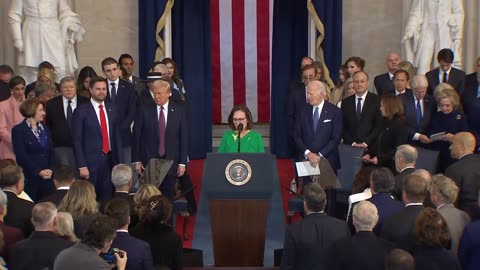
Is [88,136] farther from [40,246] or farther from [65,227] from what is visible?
→ [40,246]

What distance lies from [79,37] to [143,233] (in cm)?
674

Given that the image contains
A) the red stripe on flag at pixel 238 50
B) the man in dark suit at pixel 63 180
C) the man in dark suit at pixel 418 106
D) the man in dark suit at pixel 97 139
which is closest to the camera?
the man in dark suit at pixel 63 180

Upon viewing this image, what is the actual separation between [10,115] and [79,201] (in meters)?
3.74

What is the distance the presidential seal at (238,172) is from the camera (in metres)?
9.51

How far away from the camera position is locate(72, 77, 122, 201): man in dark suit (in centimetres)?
1064

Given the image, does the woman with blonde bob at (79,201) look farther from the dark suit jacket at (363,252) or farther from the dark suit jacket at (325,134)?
the dark suit jacket at (325,134)

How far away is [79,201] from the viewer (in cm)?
778

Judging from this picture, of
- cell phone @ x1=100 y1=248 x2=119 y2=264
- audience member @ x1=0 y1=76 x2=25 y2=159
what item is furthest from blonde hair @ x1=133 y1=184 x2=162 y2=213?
audience member @ x1=0 y1=76 x2=25 y2=159

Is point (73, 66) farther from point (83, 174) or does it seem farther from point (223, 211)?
point (223, 211)

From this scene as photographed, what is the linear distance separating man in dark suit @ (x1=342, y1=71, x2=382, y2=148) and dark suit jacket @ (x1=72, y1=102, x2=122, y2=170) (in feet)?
7.86

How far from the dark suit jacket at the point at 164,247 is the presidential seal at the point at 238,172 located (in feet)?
6.59

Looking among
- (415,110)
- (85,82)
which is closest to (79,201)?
(85,82)

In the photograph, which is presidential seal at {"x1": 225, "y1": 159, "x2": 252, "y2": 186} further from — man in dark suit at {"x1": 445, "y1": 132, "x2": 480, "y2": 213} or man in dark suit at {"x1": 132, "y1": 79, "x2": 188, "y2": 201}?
man in dark suit at {"x1": 445, "y1": 132, "x2": 480, "y2": 213}

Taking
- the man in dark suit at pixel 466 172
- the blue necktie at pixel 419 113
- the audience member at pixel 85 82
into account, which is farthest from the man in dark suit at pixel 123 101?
the man in dark suit at pixel 466 172
